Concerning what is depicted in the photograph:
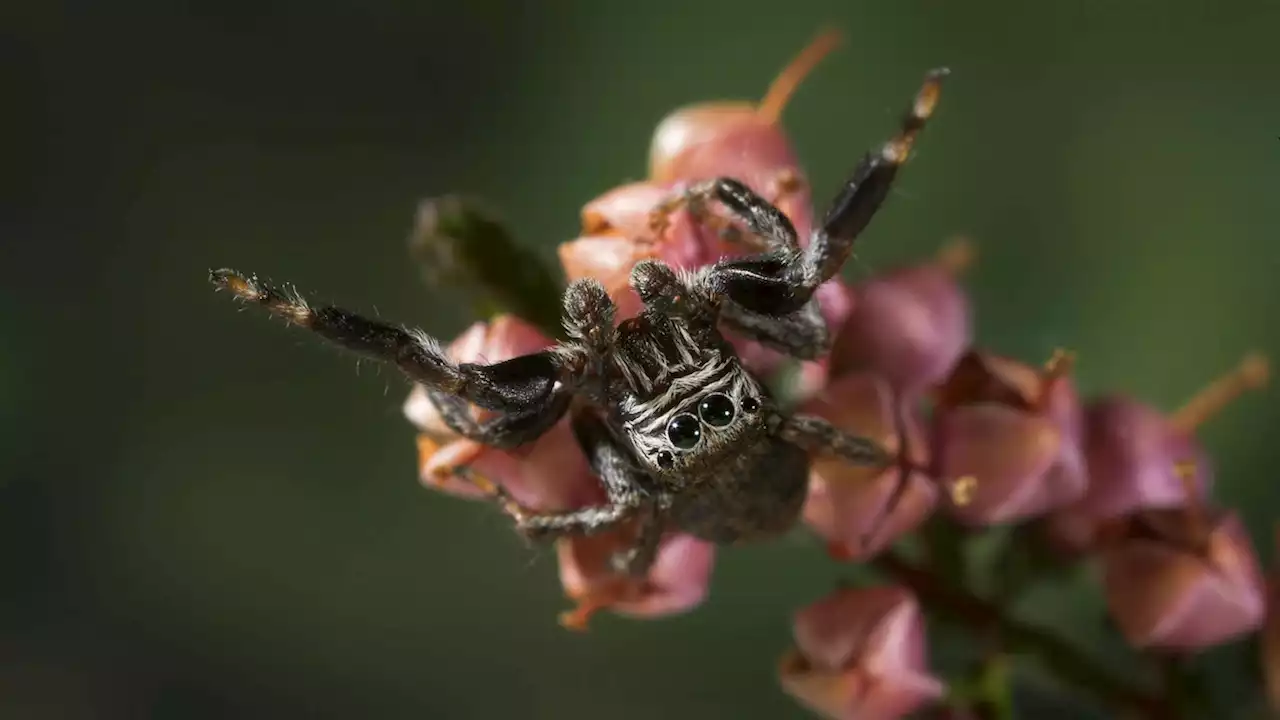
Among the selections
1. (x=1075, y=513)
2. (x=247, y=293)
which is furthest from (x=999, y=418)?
(x=247, y=293)

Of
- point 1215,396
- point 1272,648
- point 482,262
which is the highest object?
point 482,262

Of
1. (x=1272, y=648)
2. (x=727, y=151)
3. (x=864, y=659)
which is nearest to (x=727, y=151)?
(x=727, y=151)

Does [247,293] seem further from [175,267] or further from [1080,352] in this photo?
[1080,352]

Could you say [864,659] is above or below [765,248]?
below

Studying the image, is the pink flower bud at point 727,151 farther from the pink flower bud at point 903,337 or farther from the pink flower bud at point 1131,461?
the pink flower bud at point 1131,461

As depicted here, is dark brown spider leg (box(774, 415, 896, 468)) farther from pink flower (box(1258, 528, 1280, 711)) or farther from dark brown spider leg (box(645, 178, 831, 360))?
pink flower (box(1258, 528, 1280, 711))

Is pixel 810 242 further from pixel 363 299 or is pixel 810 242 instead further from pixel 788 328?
pixel 363 299

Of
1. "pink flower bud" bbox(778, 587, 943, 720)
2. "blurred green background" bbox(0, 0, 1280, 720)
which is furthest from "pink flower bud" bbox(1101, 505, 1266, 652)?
"blurred green background" bbox(0, 0, 1280, 720)
